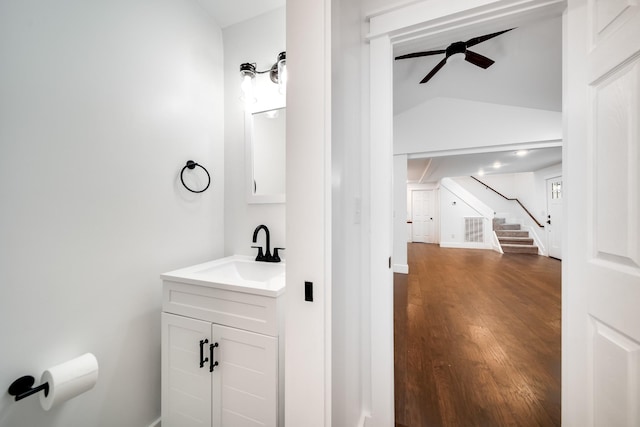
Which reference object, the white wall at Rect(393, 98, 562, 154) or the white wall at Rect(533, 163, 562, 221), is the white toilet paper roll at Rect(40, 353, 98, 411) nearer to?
the white wall at Rect(393, 98, 562, 154)

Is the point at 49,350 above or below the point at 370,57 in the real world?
below

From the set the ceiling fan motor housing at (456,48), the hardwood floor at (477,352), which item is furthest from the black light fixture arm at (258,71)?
the hardwood floor at (477,352)

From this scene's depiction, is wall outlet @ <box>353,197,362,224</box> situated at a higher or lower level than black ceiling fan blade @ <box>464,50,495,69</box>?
lower

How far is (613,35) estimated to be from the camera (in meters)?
0.76

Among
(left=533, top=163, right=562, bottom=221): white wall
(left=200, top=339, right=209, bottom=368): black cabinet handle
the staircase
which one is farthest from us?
the staircase

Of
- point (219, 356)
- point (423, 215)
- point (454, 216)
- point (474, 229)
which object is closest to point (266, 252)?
point (219, 356)

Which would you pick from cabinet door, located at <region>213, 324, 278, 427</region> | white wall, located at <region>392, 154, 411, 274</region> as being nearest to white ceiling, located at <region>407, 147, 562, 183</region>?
white wall, located at <region>392, 154, 411, 274</region>

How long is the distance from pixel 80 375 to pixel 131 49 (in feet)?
5.09

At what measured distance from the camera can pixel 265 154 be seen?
1.66 m

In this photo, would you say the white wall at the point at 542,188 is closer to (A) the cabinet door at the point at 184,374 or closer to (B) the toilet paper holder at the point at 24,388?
(A) the cabinet door at the point at 184,374

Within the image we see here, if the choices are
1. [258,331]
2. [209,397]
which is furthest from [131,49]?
[209,397]

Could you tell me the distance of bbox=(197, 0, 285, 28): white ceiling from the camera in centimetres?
155

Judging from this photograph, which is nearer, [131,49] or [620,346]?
[620,346]

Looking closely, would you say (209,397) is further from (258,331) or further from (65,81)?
(65,81)
